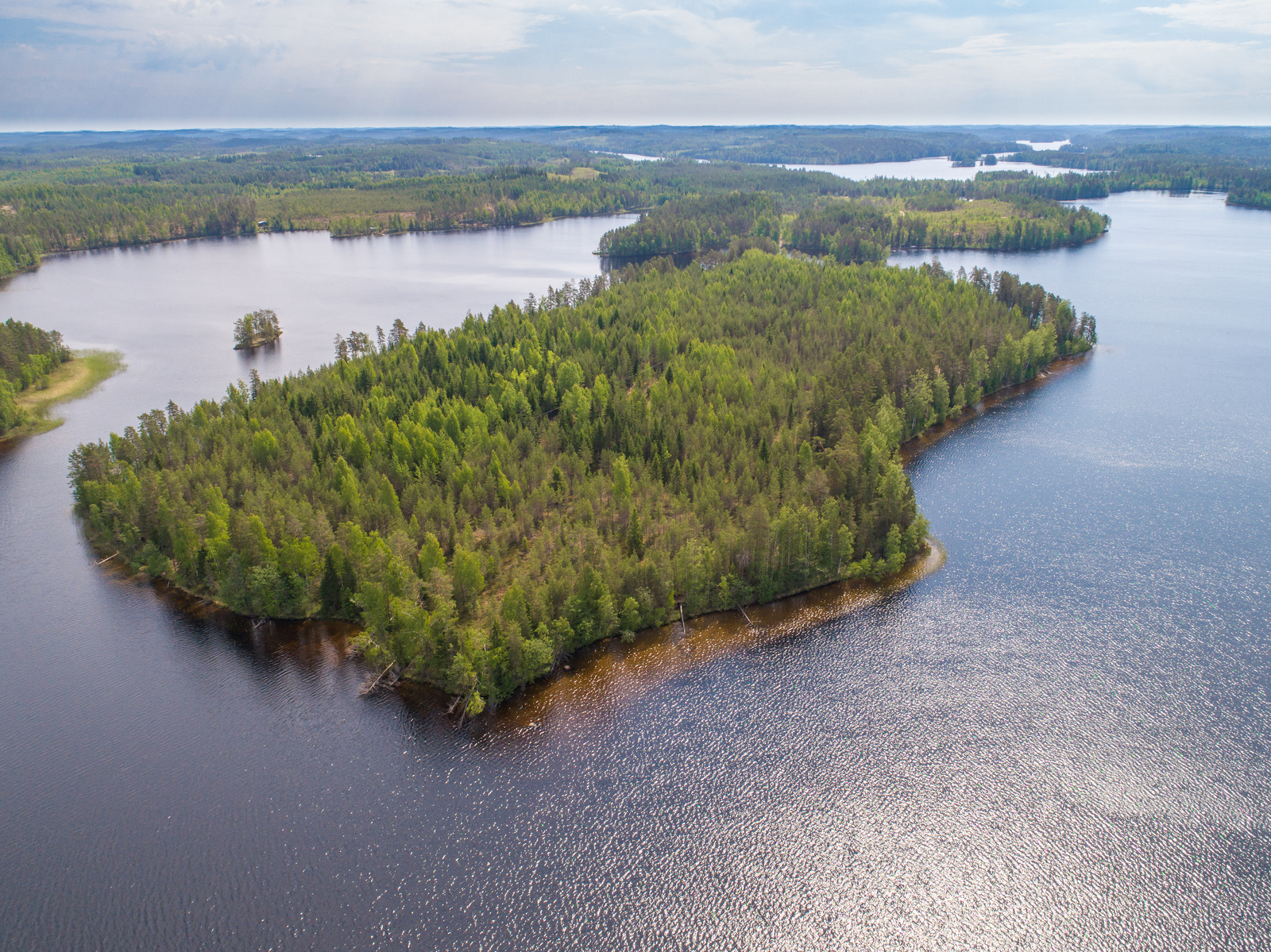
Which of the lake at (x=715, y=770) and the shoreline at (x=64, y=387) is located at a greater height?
the shoreline at (x=64, y=387)

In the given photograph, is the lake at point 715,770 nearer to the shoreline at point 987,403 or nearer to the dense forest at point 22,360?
the shoreline at point 987,403

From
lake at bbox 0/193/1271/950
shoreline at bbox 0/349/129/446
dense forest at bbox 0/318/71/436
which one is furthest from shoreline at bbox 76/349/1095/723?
dense forest at bbox 0/318/71/436

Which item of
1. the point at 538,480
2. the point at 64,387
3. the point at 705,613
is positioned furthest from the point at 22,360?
the point at 705,613

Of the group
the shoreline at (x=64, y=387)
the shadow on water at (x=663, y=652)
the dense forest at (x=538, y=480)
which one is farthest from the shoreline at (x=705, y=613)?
the shoreline at (x=64, y=387)

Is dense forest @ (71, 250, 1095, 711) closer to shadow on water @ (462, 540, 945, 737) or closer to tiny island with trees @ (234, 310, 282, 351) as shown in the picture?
shadow on water @ (462, 540, 945, 737)

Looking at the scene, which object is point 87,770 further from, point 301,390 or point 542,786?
point 301,390
